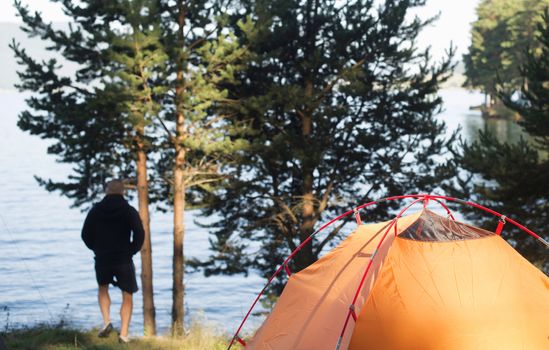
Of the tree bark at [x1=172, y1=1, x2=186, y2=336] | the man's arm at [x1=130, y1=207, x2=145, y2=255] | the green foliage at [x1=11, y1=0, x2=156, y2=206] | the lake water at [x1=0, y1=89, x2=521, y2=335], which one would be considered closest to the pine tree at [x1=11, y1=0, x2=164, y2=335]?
the green foliage at [x1=11, y1=0, x2=156, y2=206]

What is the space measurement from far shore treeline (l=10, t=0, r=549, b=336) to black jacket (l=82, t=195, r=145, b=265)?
1018 centimetres

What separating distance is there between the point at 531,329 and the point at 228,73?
Answer: 13.7m

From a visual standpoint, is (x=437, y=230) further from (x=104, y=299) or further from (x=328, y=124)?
(x=328, y=124)

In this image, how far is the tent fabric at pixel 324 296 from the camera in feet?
22.9

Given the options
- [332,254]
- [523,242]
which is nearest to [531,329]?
[332,254]

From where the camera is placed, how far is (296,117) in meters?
23.6

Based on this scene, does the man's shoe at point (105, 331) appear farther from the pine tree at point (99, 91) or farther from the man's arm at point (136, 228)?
the pine tree at point (99, 91)

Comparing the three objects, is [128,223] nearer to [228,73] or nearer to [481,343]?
[481,343]

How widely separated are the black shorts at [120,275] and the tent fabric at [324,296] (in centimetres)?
166

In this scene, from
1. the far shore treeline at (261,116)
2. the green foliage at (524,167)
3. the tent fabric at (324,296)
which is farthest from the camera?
the far shore treeline at (261,116)

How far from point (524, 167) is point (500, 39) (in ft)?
241

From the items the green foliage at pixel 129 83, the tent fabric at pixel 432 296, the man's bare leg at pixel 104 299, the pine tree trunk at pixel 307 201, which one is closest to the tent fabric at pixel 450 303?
the tent fabric at pixel 432 296

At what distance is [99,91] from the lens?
18812 millimetres

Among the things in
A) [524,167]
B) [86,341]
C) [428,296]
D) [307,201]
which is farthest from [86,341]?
[307,201]
